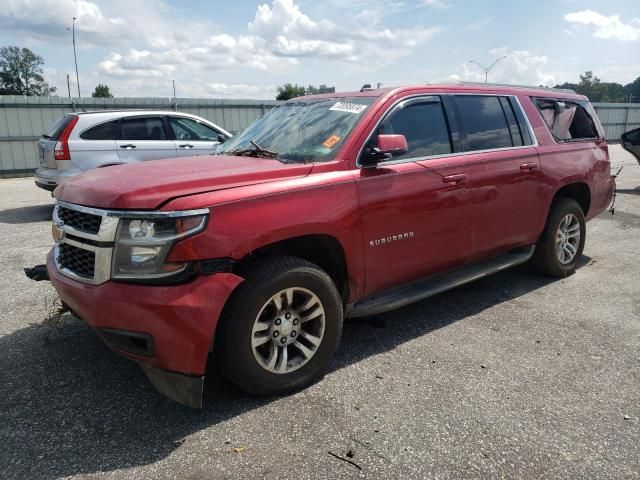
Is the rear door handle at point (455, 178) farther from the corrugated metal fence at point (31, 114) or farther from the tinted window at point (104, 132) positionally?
the corrugated metal fence at point (31, 114)

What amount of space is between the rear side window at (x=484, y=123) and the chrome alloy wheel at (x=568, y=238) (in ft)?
3.99

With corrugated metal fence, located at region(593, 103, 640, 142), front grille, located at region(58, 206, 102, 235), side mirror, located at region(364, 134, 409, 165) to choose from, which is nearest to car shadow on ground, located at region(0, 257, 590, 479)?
front grille, located at region(58, 206, 102, 235)

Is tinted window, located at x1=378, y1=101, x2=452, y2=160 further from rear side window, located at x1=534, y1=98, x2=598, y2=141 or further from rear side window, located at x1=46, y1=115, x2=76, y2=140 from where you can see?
rear side window, located at x1=46, y1=115, x2=76, y2=140

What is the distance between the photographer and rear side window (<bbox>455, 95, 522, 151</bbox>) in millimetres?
4219

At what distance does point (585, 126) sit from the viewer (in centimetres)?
550

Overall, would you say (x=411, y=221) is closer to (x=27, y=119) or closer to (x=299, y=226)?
(x=299, y=226)

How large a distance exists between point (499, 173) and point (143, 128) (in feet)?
22.5

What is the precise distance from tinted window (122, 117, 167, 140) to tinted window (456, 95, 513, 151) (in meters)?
6.46

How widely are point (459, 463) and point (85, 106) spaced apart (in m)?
17.0

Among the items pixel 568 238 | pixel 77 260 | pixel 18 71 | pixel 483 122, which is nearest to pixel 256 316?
pixel 77 260

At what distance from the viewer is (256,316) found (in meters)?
2.87

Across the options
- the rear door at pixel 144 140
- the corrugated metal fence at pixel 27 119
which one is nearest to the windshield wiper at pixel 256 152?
the rear door at pixel 144 140

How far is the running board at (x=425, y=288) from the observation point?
3.56 metres

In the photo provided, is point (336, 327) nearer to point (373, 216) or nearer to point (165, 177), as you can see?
point (373, 216)
